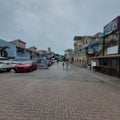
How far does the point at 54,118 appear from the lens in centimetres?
521

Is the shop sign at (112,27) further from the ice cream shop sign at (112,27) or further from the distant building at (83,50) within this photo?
the distant building at (83,50)

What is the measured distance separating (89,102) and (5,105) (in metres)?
3.35

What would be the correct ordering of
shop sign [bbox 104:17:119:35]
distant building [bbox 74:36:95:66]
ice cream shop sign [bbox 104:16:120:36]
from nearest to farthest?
ice cream shop sign [bbox 104:16:120:36]
shop sign [bbox 104:17:119:35]
distant building [bbox 74:36:95:66]

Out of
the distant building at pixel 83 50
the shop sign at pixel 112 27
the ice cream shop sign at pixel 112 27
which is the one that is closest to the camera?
the ice cream shop sign at pixel 112 27

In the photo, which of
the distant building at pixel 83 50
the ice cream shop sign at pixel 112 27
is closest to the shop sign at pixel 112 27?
the ice cream shop sign at pixel 112 27

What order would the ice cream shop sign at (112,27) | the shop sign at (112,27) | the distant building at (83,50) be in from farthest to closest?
the distant building at (83,50) < the shop sign at (112,27) < the ice cream shop sign at (112,27)

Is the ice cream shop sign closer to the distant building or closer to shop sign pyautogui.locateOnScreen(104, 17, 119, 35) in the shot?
shop sign pyautogui.locateOnScreen(104, 17, 119, 35)

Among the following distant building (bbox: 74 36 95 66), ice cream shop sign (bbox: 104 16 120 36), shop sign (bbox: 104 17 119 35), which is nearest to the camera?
ice cream shop sign (bbox: 104 16 120 36)

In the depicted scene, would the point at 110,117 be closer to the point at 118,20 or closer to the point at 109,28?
the point at 118,20

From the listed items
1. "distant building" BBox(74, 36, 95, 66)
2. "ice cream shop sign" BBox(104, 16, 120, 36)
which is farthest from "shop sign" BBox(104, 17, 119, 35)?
"distant building" BBox(74, 36, 95, 66)

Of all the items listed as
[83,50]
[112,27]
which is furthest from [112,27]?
[83,50]

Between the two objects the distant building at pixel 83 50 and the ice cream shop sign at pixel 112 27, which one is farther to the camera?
the distant building at pixel 83 50

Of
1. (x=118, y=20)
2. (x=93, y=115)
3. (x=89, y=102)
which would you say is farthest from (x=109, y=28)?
(x=93, y=115)

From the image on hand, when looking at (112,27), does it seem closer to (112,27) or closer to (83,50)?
Result: (112,27)
